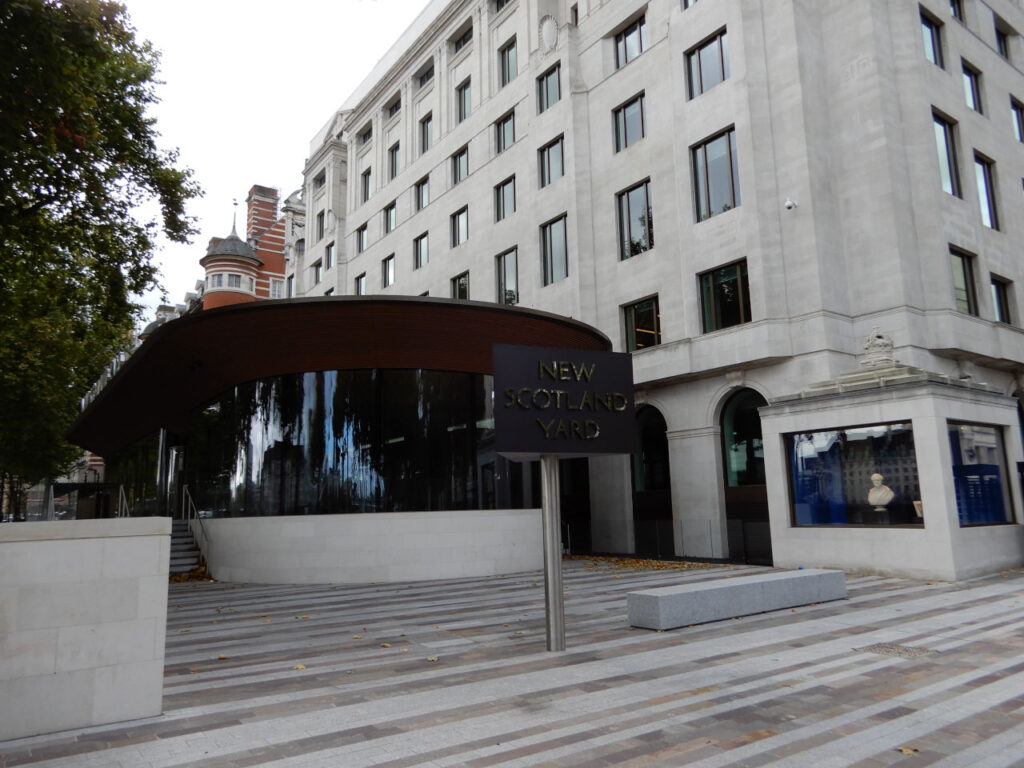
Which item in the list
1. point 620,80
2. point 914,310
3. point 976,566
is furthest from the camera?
point 620,80

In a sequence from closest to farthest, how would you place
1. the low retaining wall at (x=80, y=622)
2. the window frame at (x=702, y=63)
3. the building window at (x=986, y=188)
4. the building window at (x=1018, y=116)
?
the low retaining wall at (x=80, y=622), the window frame at (x=702, y=63), the building window at (x=986, y=188), the building window at (x=1018, y=116)

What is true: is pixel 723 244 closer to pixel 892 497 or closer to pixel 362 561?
pixel 892 497

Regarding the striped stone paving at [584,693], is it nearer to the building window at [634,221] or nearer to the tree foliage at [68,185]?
the tree foliage at [68,185]

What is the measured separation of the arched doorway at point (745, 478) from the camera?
74.7ft

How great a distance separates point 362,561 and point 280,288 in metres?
65.1

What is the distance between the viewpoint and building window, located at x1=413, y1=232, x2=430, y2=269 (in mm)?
41594

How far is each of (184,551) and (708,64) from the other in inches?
962

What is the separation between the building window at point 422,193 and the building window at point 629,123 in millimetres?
15401

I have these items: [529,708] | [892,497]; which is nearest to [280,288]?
[892,497]

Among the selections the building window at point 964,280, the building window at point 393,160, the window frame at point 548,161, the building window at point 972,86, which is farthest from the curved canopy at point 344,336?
the building window at point 393,160

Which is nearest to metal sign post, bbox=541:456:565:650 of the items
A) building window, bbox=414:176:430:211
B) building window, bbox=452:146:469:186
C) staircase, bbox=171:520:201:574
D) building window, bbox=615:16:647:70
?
staircase, bbox=171:520:201:574

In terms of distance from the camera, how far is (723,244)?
79.3 ft

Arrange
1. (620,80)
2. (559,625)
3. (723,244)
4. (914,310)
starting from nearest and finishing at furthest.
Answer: (559,625)
(914,310)
(723,244)
(620,80)

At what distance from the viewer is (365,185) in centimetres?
4975
